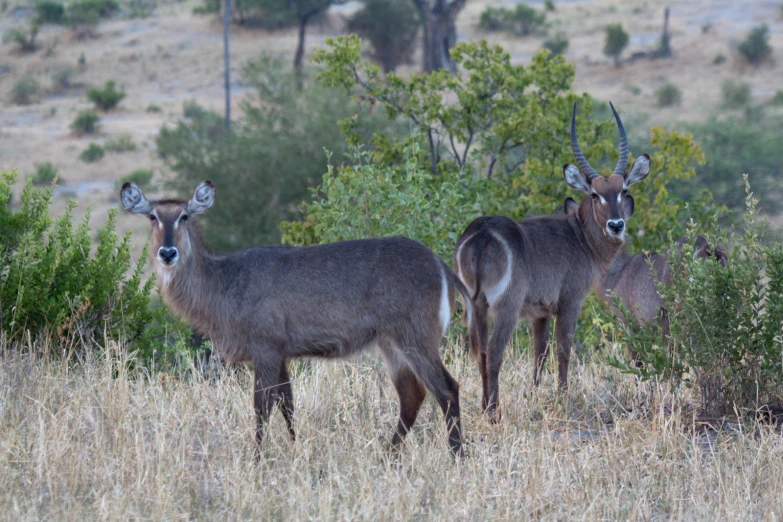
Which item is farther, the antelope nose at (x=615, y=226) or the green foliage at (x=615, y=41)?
the green foliage at (x=615, y=41)

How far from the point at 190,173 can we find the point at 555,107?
12096mm

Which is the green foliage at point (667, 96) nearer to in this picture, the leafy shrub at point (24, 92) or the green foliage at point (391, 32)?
the green foliage at point (391, 32)

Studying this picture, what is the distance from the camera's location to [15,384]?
5.85m

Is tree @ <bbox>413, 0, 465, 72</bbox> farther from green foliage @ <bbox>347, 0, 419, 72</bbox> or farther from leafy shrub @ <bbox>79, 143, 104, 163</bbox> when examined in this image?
green foliage @ <bbox>347, 0, 419, 72</bbox>

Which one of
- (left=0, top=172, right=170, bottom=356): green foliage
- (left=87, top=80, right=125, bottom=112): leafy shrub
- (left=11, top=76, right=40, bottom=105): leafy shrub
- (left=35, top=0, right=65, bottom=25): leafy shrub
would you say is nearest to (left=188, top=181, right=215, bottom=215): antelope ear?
(left=0, top=172, right=170, bottom=356): green foliage

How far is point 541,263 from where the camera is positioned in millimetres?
6613

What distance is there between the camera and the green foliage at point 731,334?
557 centimetres

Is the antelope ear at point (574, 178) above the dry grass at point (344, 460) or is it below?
above

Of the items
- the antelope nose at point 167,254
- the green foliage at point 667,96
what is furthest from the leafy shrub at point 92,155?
the antelope nose at point 167,254

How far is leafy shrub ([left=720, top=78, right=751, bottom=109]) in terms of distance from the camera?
35.7m

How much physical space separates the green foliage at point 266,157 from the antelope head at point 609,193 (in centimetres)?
1110

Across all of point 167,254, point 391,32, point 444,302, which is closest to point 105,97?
point 391,32

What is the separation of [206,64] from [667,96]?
1887 cm

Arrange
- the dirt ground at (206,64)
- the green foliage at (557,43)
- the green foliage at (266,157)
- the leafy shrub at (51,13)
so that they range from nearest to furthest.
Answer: the green foliage at (266,157) → the dirt ground at (206,64) → the green foliage at (557,43) → the leafy shrub at (51,13)
